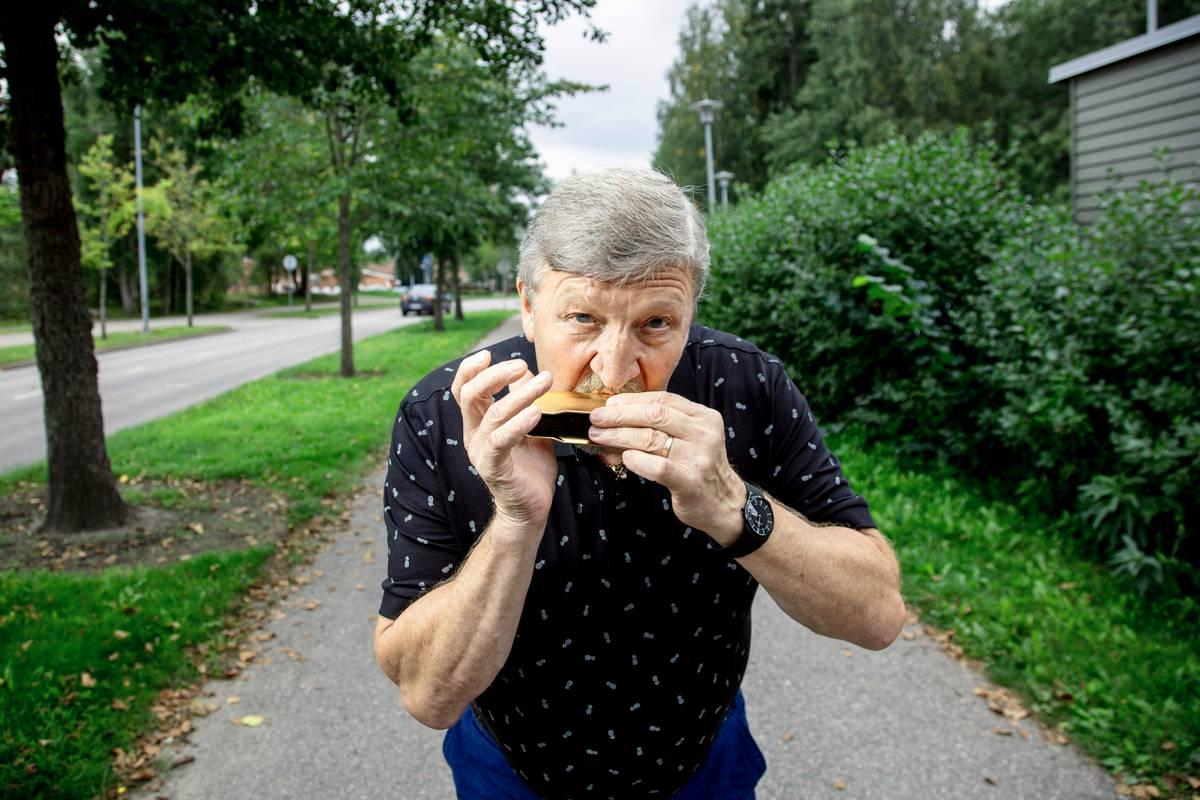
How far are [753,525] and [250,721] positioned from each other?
341cm

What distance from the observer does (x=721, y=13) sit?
43094 mm

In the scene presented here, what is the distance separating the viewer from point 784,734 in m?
3.93

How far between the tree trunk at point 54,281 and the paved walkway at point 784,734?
2.44 meters

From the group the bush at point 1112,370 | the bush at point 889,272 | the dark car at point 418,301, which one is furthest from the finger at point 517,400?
the dark car at point 418,301

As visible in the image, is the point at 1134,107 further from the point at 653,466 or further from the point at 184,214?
the point at 184,214

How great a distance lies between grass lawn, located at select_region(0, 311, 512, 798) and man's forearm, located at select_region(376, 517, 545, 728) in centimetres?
252

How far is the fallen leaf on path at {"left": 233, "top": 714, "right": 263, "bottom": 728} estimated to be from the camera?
401 centimetres

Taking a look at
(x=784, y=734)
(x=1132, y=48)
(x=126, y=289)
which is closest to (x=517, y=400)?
(x=784, y=734)

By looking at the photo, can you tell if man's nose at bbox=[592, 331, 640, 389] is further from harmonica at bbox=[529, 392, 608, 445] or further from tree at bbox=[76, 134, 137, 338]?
tree at bbox=[76, 134, 137, 338]

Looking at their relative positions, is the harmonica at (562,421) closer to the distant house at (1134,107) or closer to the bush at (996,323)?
the bush at (996,323)

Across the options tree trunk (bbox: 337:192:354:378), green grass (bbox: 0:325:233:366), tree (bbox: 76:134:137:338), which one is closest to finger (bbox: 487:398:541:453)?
tree trunk (bbox: 337:192:354:378)

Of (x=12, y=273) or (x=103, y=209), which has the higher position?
(x=103, y=209)

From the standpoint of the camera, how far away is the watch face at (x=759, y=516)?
1440 millimetres

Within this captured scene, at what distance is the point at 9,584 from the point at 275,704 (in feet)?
6.72
